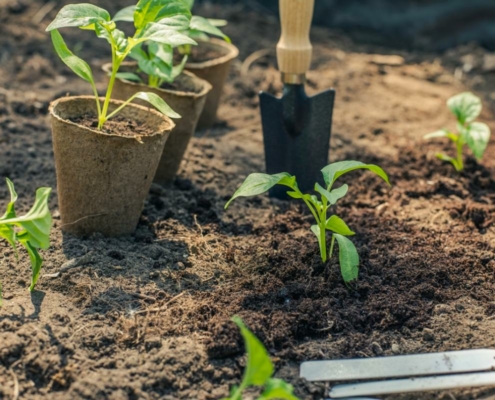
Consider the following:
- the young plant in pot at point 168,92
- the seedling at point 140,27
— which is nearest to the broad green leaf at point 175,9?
the seedling at point 140,27

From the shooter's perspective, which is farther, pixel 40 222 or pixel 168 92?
pixel 168 92

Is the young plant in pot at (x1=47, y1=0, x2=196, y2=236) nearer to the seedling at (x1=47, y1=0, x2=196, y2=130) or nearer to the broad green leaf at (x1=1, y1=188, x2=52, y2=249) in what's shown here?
the seedling at (x1=47, y1=0, x2=196, y2=130)

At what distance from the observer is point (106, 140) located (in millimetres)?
2258

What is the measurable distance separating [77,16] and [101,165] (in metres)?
0.48

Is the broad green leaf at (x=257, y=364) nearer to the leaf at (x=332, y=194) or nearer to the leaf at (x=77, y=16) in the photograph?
the leaf at (x=332, y=194)

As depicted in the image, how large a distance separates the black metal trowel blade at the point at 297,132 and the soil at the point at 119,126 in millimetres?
634

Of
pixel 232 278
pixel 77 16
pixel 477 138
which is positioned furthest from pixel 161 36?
pixel 477 138

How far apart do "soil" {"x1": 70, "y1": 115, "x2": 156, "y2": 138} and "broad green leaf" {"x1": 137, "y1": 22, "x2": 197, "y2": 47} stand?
0.31 metres

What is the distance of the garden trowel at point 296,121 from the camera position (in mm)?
2852

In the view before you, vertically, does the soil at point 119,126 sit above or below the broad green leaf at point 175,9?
below

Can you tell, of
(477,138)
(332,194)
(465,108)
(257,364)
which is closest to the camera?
(257,364)

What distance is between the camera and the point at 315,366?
1.90 meters

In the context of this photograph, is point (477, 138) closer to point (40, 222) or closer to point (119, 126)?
point (119, 126)

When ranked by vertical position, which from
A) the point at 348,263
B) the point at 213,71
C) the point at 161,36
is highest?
the point at 161,36
